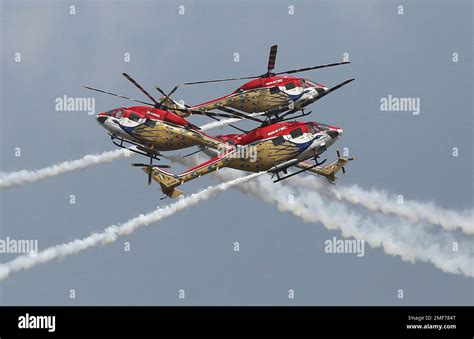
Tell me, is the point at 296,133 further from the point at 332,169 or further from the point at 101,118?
the point at 101,118

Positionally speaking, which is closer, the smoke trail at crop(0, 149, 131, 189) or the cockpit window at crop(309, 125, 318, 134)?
the cockpit window at crop(309, 125, 318, 134)

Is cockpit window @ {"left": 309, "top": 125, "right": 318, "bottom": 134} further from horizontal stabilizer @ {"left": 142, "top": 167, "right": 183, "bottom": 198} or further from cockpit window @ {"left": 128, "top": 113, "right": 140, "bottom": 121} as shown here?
cockpit window @ {"left": 128, "top": 113, "right": 140, "bottom": 121}

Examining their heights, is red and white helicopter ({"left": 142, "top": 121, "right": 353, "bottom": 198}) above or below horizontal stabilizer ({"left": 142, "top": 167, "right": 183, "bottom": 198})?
above

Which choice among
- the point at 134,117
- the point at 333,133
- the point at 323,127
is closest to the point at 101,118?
the point at 134,117

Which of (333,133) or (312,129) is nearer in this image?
(312,129)

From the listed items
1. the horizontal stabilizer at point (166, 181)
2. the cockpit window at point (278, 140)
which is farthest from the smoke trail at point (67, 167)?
the cockpit window at point (278, 140)

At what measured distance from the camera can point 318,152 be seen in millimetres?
128750

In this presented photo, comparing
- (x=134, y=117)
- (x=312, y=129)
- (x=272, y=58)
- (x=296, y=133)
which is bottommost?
(x=296, y=133)

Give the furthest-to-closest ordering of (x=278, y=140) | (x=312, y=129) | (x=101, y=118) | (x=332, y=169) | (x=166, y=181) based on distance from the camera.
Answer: (x=332, y=169)
(x=101, y=118)
(x=166, y=181)
(x=312, y=129)
(x=278, y=140)

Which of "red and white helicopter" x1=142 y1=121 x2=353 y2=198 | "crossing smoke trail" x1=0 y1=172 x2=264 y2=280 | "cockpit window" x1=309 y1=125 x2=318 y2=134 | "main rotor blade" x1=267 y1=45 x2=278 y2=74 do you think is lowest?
"crossing smoke trail" x1=0 y1=172 x2=264 y2=280

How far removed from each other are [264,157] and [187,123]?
653 centimetres

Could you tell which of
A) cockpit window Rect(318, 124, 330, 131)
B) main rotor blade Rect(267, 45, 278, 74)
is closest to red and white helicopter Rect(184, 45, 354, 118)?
main rotor blade Rect(267, 45, 278, 74)
